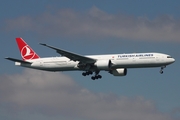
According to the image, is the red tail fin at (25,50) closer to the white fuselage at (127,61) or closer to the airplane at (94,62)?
the airplane at (94,62)

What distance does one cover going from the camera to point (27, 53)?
348 feet

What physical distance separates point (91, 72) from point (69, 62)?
4.03m

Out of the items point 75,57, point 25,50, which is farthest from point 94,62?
point 25,50

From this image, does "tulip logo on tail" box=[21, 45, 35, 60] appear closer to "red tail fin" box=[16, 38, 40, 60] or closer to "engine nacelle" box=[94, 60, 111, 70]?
"red tail fin" box=[16, 38, 40, 60]

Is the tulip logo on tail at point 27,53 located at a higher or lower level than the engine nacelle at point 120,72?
higher

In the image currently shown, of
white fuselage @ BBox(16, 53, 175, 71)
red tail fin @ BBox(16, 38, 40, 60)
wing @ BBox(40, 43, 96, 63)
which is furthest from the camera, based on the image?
red tail fin @ BBox(16, 38, 40, 60)

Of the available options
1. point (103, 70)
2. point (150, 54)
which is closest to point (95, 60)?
point (103, 70)

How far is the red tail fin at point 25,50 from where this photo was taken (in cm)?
10501

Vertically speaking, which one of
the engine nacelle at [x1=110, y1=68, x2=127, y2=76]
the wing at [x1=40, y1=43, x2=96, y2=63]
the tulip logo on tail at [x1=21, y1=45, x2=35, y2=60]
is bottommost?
the engine nacelle at [x1=110, y1=68, x2=127, y2=76]

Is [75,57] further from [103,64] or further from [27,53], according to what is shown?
[27,53]

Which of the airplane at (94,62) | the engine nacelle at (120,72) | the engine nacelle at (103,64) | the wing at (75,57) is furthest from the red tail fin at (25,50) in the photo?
the engine nacelle at (120,72)

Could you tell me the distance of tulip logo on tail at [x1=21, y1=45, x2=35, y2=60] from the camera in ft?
345

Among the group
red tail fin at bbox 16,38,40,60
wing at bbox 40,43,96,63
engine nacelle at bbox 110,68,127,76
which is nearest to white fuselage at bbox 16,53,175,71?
wing at bbox 40,43,96,63

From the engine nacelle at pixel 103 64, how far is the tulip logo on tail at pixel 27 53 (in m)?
13.7
